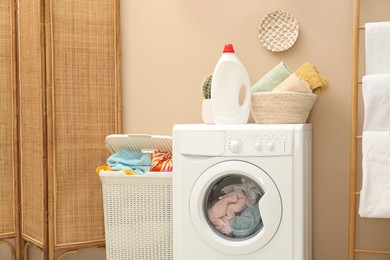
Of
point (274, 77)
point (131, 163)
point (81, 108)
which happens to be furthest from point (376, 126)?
point (81, 108)

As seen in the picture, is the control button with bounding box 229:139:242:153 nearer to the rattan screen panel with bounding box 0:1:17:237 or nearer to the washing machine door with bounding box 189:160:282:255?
the washing machine door with bounding box 189:160:282:255

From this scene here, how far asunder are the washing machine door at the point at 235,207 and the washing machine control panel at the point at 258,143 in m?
0.06

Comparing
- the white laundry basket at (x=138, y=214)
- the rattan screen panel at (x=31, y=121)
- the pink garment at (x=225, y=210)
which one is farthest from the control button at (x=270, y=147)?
the rattan screen panel at (x=31, y=121)

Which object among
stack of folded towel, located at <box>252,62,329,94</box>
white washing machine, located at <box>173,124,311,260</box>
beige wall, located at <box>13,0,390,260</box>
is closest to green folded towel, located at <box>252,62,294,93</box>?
stack of folded towel, located at <box>252,62,329,94</box>

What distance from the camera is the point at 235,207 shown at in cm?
218

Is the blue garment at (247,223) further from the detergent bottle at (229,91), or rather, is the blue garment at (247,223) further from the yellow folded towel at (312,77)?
the yellow folded towel at (312,77)

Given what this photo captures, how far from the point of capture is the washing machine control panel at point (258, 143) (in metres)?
2.10

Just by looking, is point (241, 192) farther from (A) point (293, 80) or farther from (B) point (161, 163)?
(A) point (293, 80)

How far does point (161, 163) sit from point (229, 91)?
0.49 metres

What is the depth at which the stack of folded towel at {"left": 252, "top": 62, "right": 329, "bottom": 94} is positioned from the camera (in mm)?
2318

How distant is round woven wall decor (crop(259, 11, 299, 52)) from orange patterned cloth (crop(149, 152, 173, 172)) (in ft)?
2.65

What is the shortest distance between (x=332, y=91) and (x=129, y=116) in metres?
1.15

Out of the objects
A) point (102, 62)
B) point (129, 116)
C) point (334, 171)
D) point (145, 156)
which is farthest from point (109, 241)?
point (334, 171)

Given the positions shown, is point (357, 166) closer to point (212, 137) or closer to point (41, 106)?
point (212, 137)
